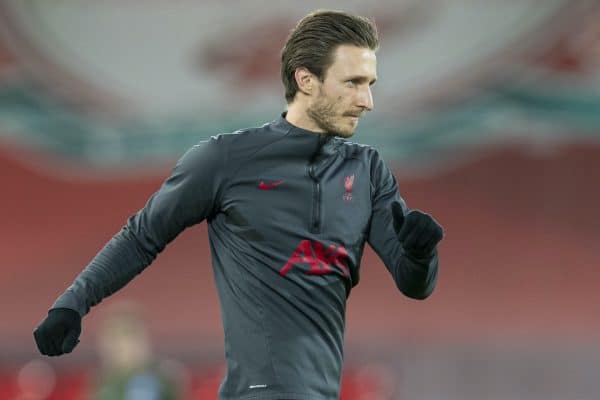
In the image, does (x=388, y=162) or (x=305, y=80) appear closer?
(x=305, y=80)

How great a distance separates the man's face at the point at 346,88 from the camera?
2502mm

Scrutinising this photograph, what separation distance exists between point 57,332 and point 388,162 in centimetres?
365

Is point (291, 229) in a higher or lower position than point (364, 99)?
lower

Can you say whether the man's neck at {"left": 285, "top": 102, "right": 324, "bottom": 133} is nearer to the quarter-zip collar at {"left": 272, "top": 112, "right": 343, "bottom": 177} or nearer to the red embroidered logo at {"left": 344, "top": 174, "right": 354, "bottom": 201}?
the quarter-zip collar at {"left": 272, "top": 112, "right": 343, "bottom": 177}

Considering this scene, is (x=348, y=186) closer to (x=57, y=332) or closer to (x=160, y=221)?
(x=160, y=221)

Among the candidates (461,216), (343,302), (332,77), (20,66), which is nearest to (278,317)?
(343,302)

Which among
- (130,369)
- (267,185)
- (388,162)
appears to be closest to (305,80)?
(267,185)

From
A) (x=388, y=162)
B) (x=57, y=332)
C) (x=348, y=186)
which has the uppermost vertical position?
(x=388, y=162)

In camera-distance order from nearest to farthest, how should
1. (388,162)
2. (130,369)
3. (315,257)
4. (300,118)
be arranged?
(315,257), (300,118), (130,369), (388,162)

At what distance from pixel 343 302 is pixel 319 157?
292 mm

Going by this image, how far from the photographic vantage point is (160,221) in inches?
99.0

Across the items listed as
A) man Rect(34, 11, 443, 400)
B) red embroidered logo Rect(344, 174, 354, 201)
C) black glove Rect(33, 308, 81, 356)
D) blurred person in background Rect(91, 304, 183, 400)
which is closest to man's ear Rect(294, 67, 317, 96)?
man Rect(34, 11, 443, 400)

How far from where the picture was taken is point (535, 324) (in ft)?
18.9

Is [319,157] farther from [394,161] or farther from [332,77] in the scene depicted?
[394,161]
